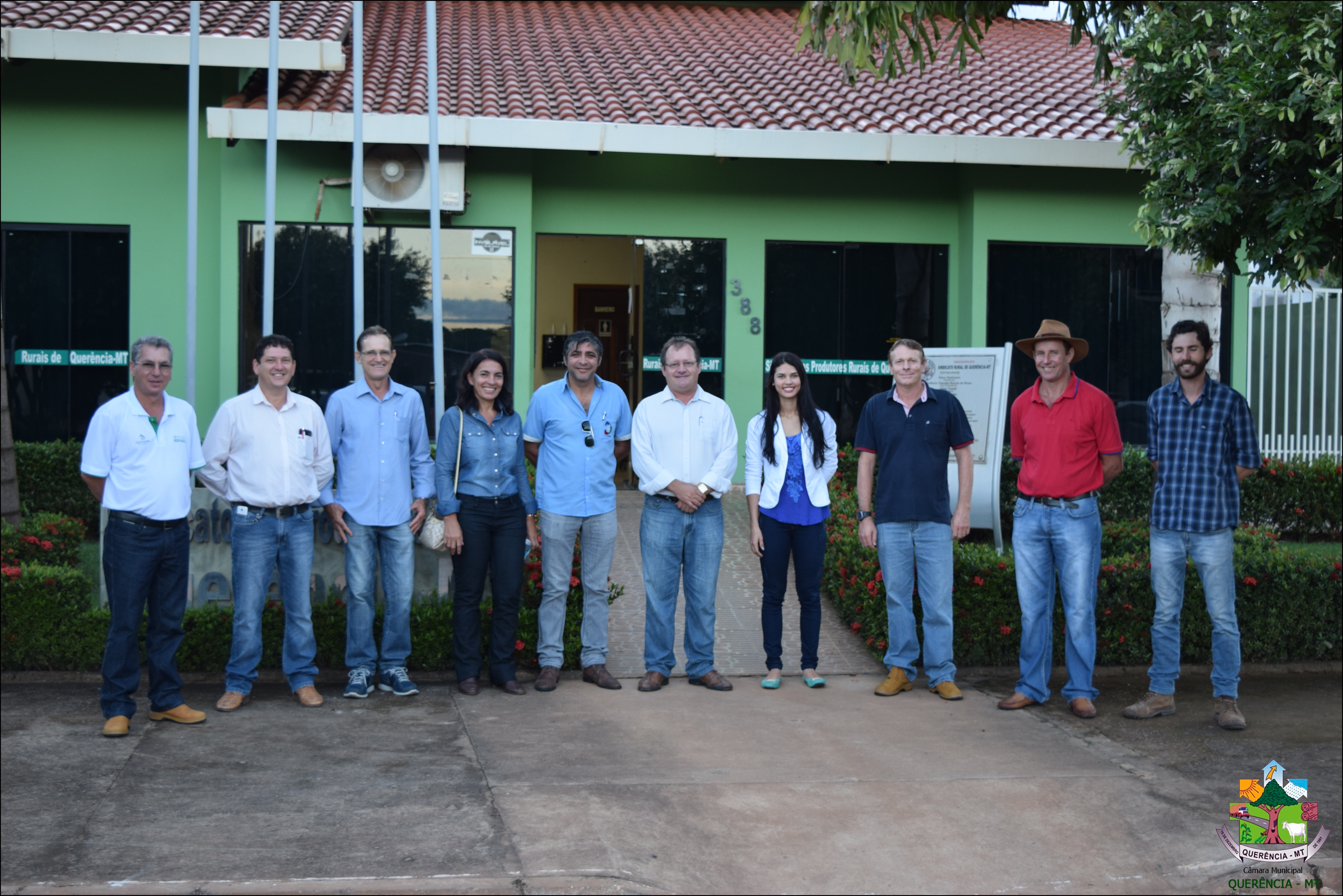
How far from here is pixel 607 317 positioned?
58.4 feet

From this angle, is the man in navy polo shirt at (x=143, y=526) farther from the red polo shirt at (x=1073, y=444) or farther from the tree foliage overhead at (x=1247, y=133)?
the tree foliage overhead at (x=1247, y=133)

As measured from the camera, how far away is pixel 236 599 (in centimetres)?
665

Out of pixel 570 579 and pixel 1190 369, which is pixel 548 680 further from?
pixel 1190 369

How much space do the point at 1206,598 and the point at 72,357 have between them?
1142 cm

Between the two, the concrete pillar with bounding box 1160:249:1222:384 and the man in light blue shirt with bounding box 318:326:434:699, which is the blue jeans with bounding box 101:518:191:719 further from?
the concrete pillar with bounding box 1160:249:1222:384

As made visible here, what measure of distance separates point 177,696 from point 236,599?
619 mm

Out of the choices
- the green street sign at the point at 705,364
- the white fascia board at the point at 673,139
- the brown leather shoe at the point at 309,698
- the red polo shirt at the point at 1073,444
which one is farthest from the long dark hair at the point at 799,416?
the green street sign at the point at 705,364

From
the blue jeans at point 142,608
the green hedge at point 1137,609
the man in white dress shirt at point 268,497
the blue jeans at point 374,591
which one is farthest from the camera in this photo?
the green hedge at point 1137,609

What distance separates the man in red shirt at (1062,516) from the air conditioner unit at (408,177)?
7.44 m

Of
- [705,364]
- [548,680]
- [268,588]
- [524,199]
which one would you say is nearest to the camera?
[268,588]

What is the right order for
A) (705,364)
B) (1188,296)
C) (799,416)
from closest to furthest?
(799,416) → (1188,296) → (705,364)

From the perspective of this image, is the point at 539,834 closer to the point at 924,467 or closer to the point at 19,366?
the point at 924,467

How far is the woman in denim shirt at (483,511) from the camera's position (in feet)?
22.9

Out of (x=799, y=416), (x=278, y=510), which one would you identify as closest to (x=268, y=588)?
(x=278, y=510)
